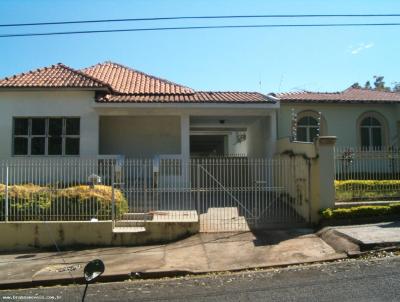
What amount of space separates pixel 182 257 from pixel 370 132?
13127mm

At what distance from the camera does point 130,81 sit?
18453mm

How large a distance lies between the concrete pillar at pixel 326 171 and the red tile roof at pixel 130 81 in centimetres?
722

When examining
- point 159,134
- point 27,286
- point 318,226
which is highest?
point 159,134

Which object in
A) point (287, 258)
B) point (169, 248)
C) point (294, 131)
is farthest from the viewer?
point (294, 131)

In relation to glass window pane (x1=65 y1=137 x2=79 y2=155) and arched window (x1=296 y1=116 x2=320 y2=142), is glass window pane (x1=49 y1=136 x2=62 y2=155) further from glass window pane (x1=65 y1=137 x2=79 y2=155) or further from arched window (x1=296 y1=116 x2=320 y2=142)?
arched window (x1=296 y1=116 x2=320 y2=142)

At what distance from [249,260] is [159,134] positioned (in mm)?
9780

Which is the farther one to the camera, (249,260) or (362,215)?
(362,215)

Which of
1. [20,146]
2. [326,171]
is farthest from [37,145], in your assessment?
[326,171]

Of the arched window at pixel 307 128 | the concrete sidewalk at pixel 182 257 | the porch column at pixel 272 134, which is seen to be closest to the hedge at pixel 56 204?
the concrete sidewalk at pixel 182 257

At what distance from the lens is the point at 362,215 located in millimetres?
10750

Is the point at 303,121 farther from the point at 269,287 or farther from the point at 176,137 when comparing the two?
the point at 269,287

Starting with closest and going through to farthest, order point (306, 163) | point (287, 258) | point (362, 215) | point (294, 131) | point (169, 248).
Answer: point (287, 258), point (169, 248), point (362, 215), point (306, 163), point (294, 131)

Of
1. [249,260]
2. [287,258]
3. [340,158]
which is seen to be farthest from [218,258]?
[340,158]

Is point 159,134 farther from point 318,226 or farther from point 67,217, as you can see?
point 318,226
